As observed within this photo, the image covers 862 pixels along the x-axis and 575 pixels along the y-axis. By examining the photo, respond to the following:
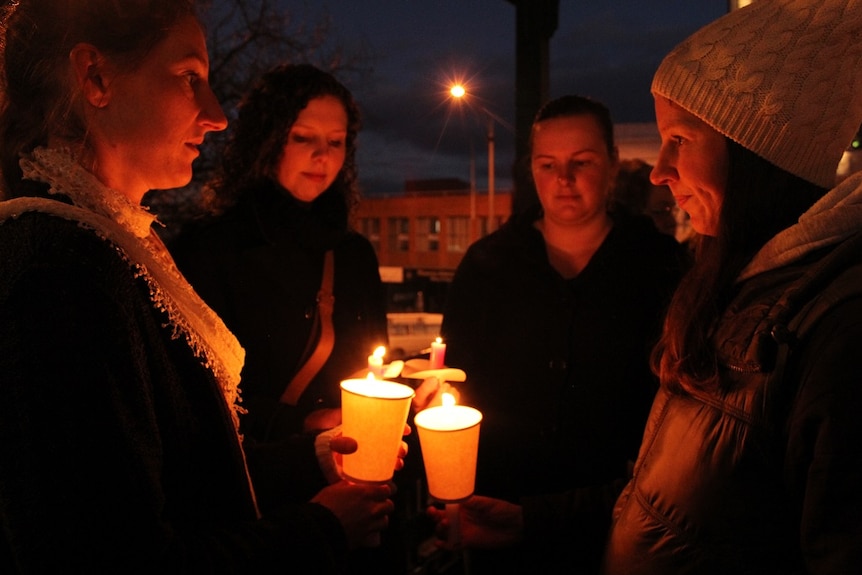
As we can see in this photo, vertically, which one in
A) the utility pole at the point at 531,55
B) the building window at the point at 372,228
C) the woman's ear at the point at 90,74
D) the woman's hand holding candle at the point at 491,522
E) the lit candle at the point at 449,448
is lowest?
the woman's hand holding candle at the point at 491,522

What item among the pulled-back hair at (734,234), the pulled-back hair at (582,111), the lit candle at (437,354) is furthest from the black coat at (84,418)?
the pulled-back hair at (582,111)

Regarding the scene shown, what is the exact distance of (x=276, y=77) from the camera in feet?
10.4

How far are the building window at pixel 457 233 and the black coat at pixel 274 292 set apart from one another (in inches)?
1402

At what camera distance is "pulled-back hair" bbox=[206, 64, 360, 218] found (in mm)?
3094

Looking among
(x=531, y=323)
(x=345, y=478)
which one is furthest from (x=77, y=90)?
(x=531, y=323)

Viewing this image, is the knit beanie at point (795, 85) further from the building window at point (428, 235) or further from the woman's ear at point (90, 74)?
the building window at point (428, 235)

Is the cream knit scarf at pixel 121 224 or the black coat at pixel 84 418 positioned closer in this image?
the black coat at pixel 84 418

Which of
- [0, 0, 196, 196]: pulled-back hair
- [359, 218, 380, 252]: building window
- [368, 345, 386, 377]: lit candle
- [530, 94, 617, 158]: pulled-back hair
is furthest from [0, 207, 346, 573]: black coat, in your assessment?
[359, 218, 380, 252]: building window

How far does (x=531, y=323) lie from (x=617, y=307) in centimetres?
40

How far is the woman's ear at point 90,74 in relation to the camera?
4.68 ft

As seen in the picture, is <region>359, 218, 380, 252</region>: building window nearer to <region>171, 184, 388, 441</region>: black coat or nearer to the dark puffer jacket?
<region>171, 184, 388, 441</region>: black coat

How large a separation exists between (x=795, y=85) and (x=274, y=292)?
7.22 feet

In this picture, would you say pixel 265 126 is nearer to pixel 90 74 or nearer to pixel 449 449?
pixel 90 74

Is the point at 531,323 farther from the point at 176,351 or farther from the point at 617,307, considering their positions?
the point at 176,351
